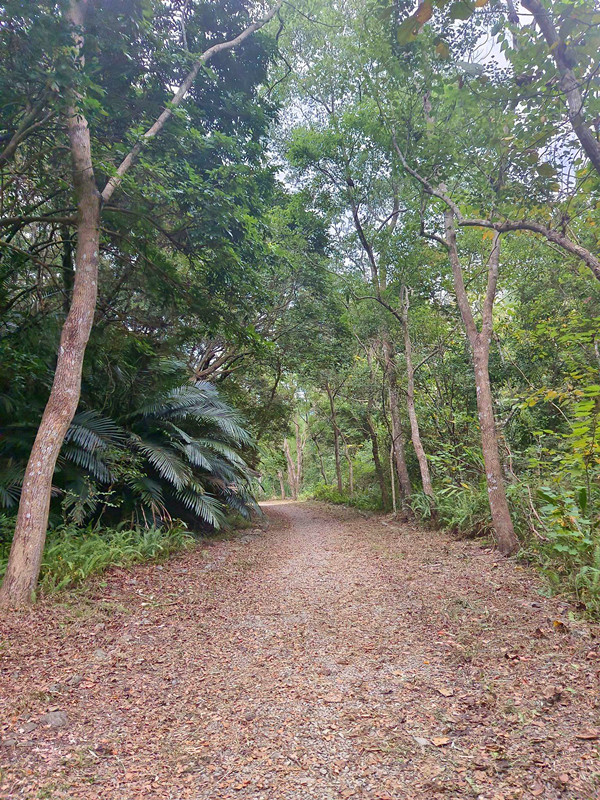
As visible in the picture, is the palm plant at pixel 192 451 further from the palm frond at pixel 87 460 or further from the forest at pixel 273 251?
the palm frond at pixel 87 460

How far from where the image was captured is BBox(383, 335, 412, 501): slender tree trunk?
10.5 metres

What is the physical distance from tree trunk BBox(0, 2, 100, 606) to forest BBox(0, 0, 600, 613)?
0.02 m

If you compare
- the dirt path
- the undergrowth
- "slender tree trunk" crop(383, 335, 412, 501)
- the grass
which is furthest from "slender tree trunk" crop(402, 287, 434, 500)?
the grass

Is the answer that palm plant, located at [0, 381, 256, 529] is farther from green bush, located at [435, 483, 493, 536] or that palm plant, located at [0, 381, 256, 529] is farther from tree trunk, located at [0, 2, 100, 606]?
green bush, located at [435, 483, 493, 536]

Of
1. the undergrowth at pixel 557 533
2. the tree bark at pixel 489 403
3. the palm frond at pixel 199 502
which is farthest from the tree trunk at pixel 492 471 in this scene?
the palm frond at pixel 199 502

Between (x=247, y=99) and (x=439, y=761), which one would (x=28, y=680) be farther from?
(x=247, y=99)

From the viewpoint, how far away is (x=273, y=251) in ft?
24.5

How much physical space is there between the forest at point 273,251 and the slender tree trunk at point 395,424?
0.28 ft

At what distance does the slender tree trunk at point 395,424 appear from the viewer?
1051 centimetres

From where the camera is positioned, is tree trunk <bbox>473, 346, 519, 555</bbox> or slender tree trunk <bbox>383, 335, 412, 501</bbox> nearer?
tree trunk <bbox>473, 346, 519, 555</bbox>

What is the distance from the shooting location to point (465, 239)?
8.82 m

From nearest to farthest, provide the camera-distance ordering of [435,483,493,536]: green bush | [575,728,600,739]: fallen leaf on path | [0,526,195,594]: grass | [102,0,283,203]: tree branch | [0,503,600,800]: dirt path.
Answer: [0,503,600,800]: dirt path < [575,728,600,739]: fallen leaf on path < [0,526,195,594]: grass < [102,0,283,203]: tree branch < [435,483,493,536]: green bush

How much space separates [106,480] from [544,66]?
652cm

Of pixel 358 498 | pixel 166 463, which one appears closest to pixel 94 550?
pixel 166 463
